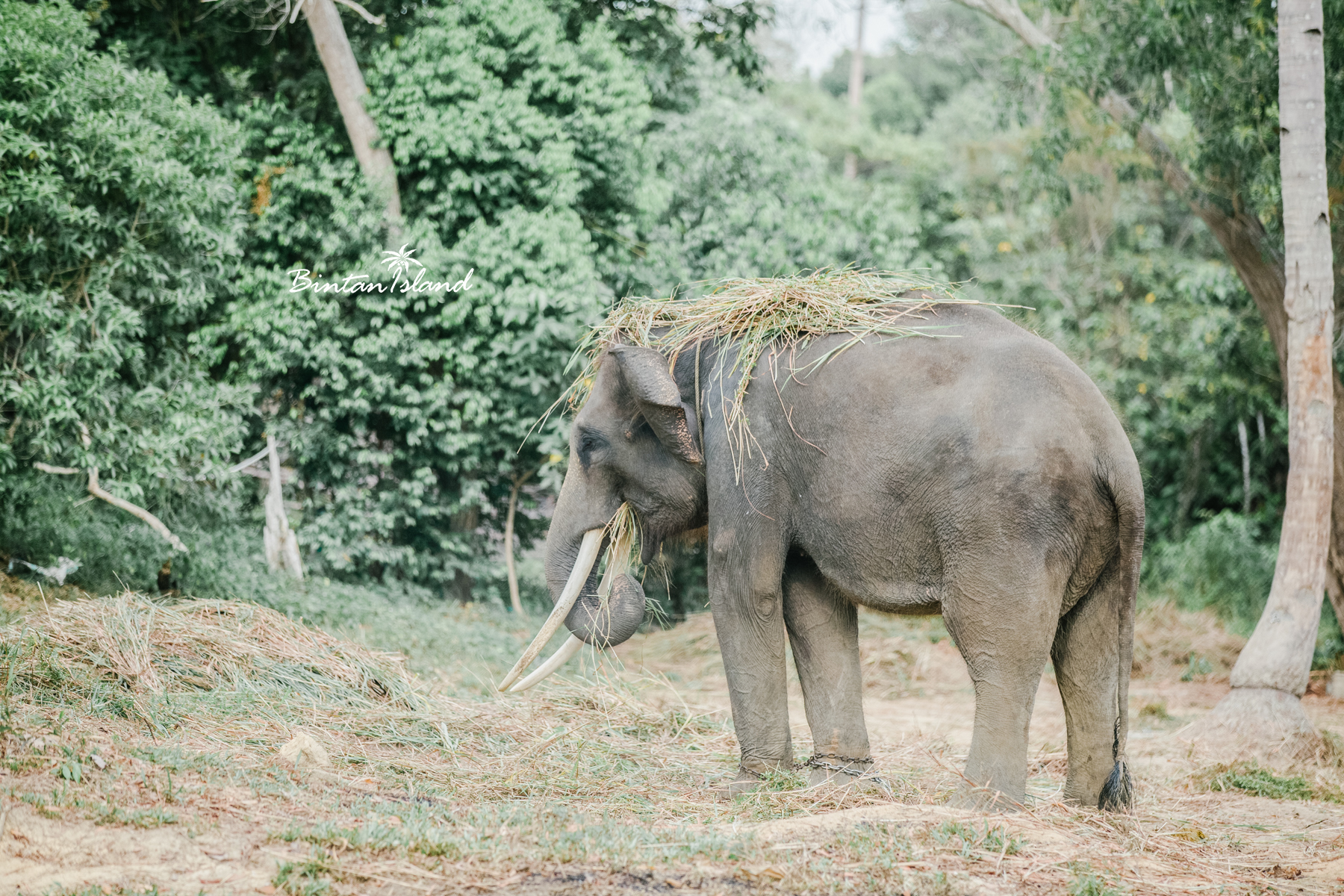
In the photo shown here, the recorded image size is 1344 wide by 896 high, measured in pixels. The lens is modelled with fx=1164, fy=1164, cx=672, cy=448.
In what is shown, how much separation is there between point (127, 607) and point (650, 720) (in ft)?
9.45

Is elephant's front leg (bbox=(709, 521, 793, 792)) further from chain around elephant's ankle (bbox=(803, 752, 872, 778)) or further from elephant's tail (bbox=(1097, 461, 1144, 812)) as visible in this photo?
elephant's tail (bbox=(1097, 461, 1144, 812))

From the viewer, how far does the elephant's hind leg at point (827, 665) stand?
5230 mm

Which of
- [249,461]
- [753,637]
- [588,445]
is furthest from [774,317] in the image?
[249,461]

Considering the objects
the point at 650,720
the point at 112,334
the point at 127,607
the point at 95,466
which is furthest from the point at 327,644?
the point at 112,334

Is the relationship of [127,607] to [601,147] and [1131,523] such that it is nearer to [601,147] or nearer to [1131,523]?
[1131,523]

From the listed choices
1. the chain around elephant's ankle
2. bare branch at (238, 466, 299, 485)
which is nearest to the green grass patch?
the chain around elephant's ankle

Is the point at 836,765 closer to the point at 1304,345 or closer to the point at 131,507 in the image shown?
the point at 1304,345

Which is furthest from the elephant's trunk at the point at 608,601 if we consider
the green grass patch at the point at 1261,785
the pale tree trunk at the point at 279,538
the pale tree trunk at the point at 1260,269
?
the pale tree trunk at the point at 1260,269

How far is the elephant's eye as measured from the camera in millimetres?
5574

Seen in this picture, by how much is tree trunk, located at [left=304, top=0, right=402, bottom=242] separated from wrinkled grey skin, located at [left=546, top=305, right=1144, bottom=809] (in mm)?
6595

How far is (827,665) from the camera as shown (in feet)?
17.3

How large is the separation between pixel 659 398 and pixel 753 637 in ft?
3.75

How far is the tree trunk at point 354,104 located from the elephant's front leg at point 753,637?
7361mm

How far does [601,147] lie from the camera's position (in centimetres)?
1172
